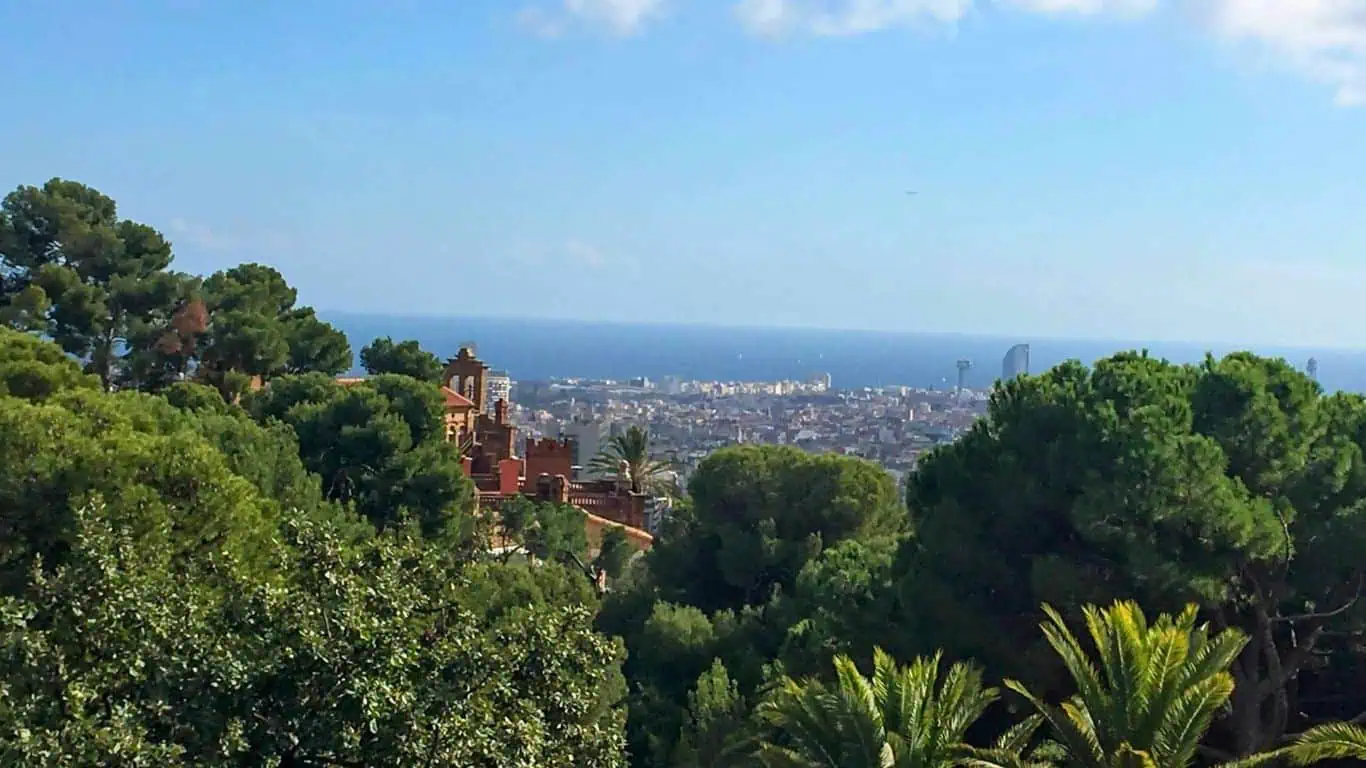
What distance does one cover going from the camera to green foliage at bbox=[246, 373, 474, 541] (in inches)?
812

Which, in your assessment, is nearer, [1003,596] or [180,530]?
[180,530]

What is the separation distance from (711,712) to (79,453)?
651 cm

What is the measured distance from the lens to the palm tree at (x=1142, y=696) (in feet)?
25.4

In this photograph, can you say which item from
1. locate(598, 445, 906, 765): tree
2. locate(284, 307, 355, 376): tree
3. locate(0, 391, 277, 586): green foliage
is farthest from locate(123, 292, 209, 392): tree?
locate(0, 391, 277, 586): green foliage

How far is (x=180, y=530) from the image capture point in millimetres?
9945

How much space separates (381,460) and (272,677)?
570 inches

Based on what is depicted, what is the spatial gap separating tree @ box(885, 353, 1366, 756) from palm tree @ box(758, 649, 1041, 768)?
1.92m

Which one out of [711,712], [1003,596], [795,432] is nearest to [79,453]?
[711,712]

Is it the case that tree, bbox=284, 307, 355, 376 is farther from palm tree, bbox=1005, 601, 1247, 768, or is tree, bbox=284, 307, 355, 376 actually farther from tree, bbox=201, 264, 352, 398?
palm tree, bbox=1005, 601, 1247, 768

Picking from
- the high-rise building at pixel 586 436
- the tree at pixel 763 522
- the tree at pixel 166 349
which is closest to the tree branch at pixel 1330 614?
the tree at pixel 763 522

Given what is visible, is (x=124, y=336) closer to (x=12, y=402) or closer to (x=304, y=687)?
(x=12, y=402)

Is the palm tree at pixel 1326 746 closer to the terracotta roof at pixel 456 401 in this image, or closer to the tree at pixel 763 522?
the tree at pixel 763 522

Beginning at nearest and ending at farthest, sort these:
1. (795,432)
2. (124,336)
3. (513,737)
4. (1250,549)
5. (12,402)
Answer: (513,737) → (1250,549) → (12,402) → (124,336) → (795,432)

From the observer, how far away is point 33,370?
16.0 metres
